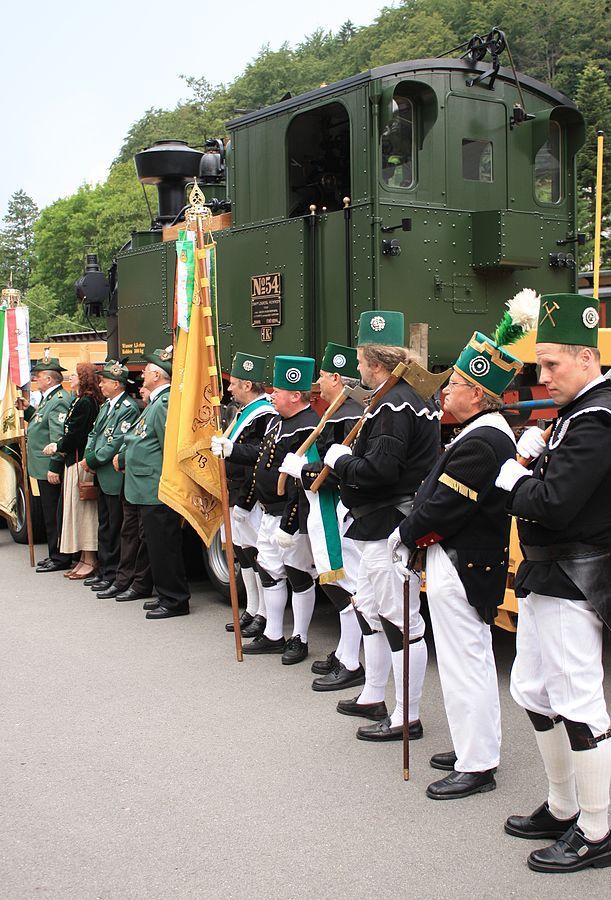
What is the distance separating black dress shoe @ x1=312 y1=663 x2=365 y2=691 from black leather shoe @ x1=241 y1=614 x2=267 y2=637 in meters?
1.21

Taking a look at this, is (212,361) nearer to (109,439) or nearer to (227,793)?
(109,439)

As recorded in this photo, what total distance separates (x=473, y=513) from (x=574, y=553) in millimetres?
717

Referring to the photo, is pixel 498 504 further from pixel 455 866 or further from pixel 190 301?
pixel 190 301

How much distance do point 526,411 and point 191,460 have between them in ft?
7.79

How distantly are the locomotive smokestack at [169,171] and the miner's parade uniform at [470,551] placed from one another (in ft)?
24.2

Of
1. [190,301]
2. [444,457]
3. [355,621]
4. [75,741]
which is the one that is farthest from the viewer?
[190,301]

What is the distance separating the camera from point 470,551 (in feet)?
13.6

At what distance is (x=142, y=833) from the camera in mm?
3910

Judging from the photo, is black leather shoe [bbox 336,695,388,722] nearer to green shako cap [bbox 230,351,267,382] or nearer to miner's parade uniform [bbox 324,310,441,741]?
miner's parade uniform [bbox 324,310,441,741]

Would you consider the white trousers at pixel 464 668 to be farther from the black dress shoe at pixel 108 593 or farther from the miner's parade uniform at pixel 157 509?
the black dress shoe at pixel 108 593

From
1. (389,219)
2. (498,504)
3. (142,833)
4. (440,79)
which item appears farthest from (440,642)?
(440,79)

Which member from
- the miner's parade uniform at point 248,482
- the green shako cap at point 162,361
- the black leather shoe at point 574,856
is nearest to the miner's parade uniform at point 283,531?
the miner's parade uniform at point 248,482

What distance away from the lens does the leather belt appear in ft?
11.3

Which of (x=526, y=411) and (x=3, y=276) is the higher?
(x=3, y=276)
